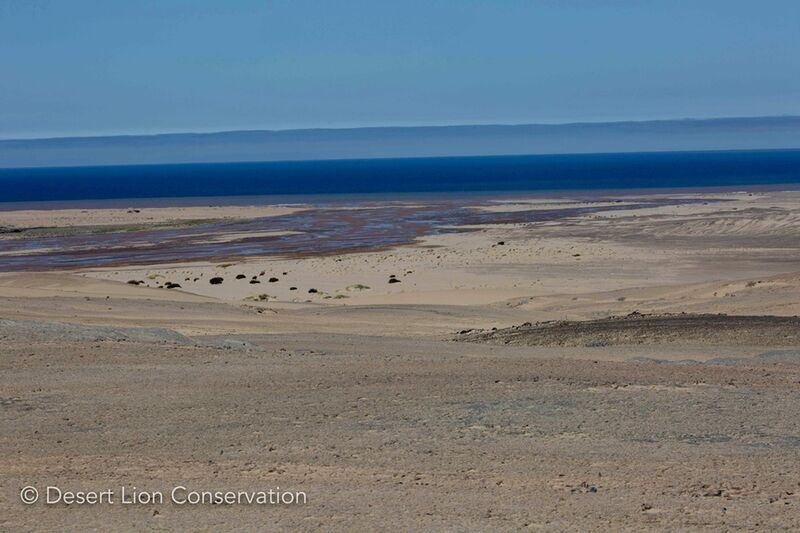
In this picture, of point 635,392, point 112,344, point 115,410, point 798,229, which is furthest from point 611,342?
point 798,229

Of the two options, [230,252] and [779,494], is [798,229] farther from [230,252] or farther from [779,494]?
[779,494]

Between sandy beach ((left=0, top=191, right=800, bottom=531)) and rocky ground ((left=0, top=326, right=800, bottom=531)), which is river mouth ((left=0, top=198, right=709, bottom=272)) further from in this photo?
rocky ground ((left=0, top=326, right=800, bottom=531))

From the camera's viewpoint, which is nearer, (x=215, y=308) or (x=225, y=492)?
(x=225, y=492)

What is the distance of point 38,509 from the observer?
23.1 ft

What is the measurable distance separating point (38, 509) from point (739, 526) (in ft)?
14.7

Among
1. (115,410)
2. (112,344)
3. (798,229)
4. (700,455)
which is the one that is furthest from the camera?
(798,229)

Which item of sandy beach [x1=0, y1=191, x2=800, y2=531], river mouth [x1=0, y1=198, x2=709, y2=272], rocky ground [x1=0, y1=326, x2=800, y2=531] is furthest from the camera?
river mouth [x1=0, y1=198, x2=709, y2=272]

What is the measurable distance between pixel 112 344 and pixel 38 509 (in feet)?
23.7

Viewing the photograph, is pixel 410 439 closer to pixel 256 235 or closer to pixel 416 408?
pixel 416 408

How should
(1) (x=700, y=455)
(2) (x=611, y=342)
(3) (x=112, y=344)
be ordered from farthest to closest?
(2) (x=611, y=342) → (3) (x=112, y=344) → (1) (x=700, y=455)

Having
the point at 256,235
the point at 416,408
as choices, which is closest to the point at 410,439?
the point at 416,408

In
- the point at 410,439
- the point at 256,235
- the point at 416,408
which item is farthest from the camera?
the point at 256,235

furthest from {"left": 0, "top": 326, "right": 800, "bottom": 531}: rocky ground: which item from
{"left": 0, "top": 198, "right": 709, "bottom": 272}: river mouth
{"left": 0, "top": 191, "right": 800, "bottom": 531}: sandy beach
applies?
Answer: {"left": 0, "top": 198, "right": 709, "bottom": 272}: river mouth

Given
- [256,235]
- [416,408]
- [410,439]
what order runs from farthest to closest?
1. [256,235]
2. [416,408]
3. [410,439]
